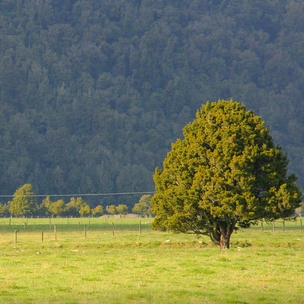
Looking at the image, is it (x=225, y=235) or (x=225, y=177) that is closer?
(x=225, y=177)

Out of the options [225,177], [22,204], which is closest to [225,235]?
[225,177]

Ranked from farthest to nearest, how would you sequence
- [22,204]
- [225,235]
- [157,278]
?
[22,204] < [225,235] < [157,278]

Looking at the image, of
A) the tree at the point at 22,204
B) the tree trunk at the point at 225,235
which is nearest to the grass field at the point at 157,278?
the tree trunk at the point at 225,235

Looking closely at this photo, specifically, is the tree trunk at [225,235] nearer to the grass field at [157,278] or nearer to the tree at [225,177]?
the tree at [225,177]

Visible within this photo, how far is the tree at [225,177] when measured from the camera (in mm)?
40469

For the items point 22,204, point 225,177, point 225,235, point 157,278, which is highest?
point 22,204

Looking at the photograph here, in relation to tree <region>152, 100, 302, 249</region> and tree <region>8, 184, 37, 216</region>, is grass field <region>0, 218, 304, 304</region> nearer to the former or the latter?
tree <region>152, 100, 302, 249</region>

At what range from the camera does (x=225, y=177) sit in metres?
40.9

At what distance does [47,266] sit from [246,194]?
11.2 meters

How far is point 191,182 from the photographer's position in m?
42.2

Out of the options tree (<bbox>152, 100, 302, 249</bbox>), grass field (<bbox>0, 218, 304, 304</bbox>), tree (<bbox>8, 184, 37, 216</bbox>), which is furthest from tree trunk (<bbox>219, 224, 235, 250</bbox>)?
tree (<bbox>8, 184, 37, 216</bbox>)

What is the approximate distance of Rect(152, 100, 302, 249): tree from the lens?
1593 inches

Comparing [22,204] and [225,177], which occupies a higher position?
[22,204]

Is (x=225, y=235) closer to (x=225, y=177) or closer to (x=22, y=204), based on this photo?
(x=225, y=177)
